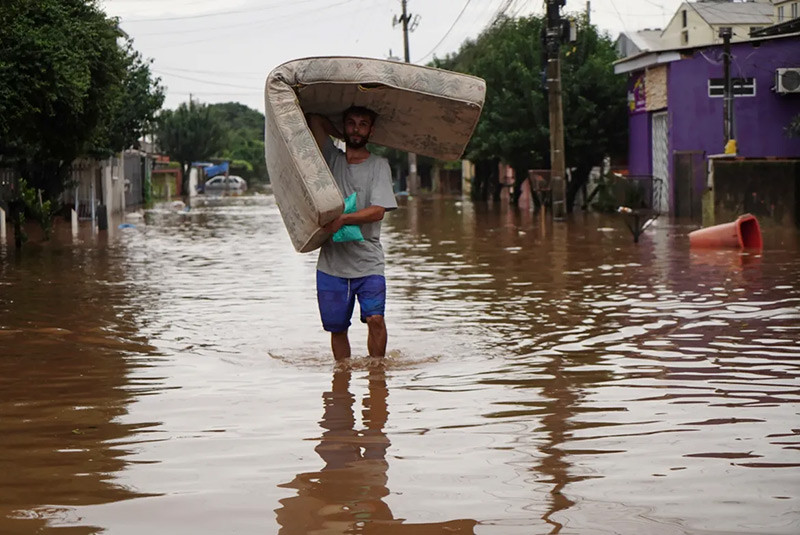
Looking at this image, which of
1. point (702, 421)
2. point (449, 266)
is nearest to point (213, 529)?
point (702, 421)

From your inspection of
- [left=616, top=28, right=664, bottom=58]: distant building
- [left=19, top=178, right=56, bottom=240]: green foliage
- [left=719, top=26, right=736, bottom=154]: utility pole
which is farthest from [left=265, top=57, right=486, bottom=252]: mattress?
[left=616, top=28, right=664, bottom=58]: distant building

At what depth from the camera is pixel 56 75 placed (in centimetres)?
2239

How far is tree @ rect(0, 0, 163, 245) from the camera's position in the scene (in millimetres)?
21812

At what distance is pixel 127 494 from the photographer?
524cm

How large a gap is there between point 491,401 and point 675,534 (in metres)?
2.88

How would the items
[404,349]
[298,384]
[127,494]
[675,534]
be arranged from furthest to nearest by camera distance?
[404,349] < [298,384] < [127,494] < [675,534]

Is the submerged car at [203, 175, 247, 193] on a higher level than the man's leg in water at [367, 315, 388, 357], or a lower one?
higher

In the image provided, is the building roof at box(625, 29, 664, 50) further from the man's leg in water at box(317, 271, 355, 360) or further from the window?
the man's leg in water at box(317, 271, 355, 360)

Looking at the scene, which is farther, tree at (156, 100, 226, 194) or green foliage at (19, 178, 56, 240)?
tree at (156, 100, 226, 194)

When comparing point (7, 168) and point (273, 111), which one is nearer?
point (273, 111)

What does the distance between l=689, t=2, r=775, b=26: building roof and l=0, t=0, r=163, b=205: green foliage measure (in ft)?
136

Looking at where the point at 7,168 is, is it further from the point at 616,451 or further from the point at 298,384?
the point at 616,451

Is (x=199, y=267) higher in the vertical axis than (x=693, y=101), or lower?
lower

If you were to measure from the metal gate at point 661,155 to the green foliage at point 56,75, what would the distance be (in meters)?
15.0
